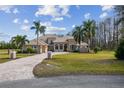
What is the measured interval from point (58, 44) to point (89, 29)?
1.21 m

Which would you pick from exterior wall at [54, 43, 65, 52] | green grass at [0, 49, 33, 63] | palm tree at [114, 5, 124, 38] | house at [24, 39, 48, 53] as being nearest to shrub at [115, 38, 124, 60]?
palm tree at [114, 5, 124, 38]

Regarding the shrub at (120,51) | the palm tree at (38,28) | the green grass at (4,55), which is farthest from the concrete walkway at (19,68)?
the shrub at (120,51)

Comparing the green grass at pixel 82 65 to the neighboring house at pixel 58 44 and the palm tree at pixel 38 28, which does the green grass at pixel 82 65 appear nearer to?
the neighboring house at pixel 58 44

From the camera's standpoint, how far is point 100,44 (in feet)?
41.7

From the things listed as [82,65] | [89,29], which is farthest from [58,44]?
[82,65]

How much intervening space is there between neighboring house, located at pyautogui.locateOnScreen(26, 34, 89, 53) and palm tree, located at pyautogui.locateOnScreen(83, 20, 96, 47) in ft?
0.98

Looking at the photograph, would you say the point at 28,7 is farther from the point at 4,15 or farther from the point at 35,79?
the point at 35,79

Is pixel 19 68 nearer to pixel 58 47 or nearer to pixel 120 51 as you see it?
pixel 58 47

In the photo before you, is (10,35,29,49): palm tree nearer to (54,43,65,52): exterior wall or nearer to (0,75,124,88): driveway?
(54,43,65,52): exterior wall

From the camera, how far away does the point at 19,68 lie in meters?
12.6

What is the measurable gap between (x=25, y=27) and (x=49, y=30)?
72 cm

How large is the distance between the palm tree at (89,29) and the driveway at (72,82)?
4.43 feet

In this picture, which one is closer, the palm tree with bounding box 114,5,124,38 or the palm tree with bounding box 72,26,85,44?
the palm tree with bounding box 114,5,124,38

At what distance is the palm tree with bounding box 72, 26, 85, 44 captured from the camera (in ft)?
41.0
